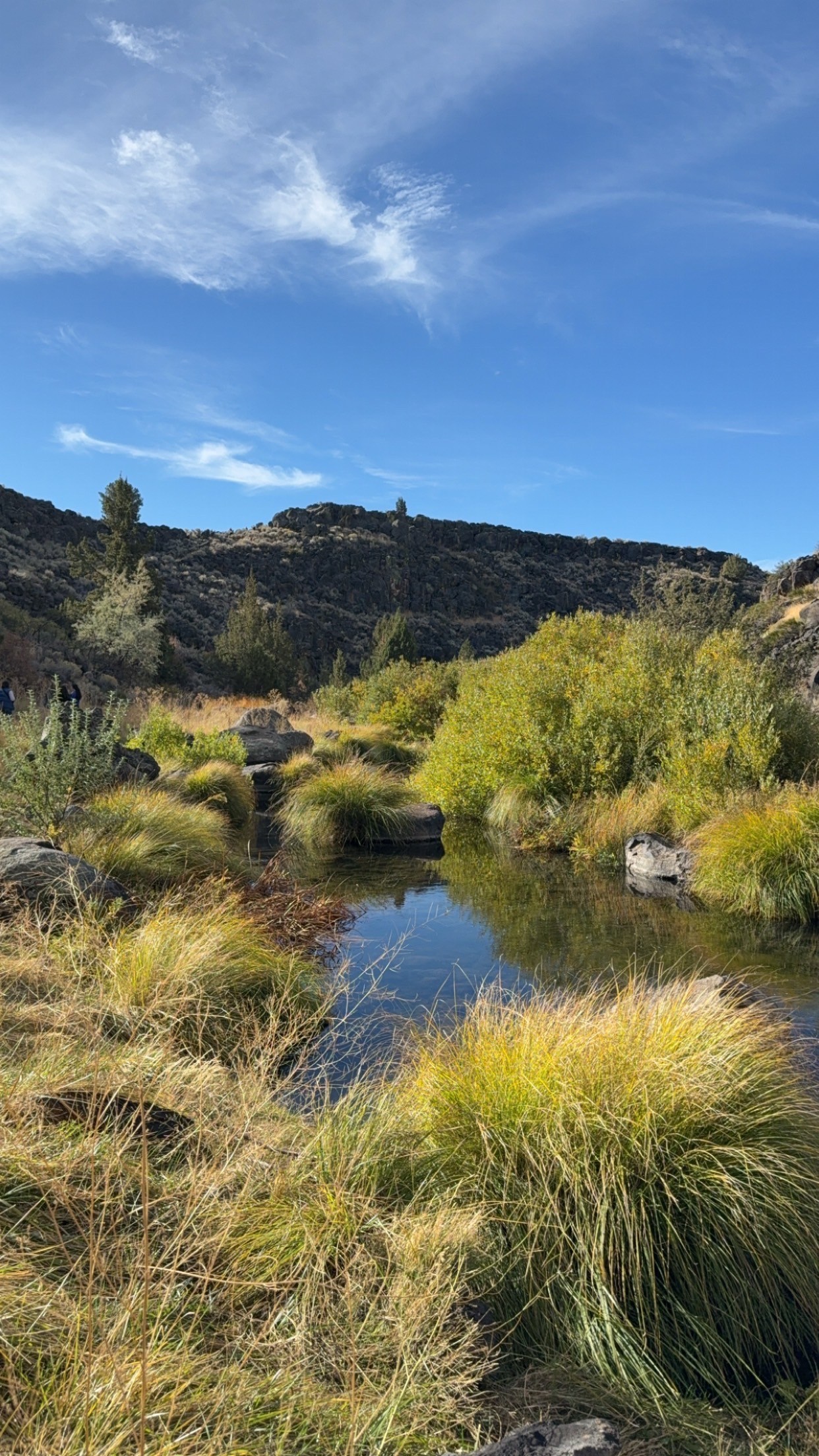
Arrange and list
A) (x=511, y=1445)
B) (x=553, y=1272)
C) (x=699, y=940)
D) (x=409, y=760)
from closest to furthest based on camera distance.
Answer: (x=511, y=1445)
(x=553, y=1272)
(x=699, y=940)
(x=409, y=760)

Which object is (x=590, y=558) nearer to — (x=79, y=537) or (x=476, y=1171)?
(x=79, y=537)

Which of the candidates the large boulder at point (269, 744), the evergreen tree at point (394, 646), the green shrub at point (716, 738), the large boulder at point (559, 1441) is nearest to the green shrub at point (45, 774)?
the green shrub at point (716, 738)

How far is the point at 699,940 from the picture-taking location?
795 centimetres

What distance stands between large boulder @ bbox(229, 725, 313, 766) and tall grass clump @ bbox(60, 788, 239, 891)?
7.98 meters

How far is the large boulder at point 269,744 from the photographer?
59.4 feet

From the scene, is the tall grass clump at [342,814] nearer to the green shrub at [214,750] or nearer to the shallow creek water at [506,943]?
the shallow creek water at [506,943]

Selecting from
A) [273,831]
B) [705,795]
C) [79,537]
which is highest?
[79,537]

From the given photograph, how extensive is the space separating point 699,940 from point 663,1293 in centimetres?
519

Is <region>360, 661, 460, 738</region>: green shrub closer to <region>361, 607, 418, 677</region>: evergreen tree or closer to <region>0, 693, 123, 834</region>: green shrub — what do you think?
<region>361, 607, 418, 677</region>: evergreen tree

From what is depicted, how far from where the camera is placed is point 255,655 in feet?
123

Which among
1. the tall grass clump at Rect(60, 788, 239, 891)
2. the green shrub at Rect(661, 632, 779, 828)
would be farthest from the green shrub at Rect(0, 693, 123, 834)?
the green shrub at Rect(661, 632, 779, 828)

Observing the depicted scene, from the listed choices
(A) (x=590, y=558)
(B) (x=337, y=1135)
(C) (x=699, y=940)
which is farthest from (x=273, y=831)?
(A) (x=590, y=558)

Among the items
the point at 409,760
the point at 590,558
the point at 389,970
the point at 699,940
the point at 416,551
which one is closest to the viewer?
the point at 389,970

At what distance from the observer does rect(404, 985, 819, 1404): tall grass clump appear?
2.87 meters
